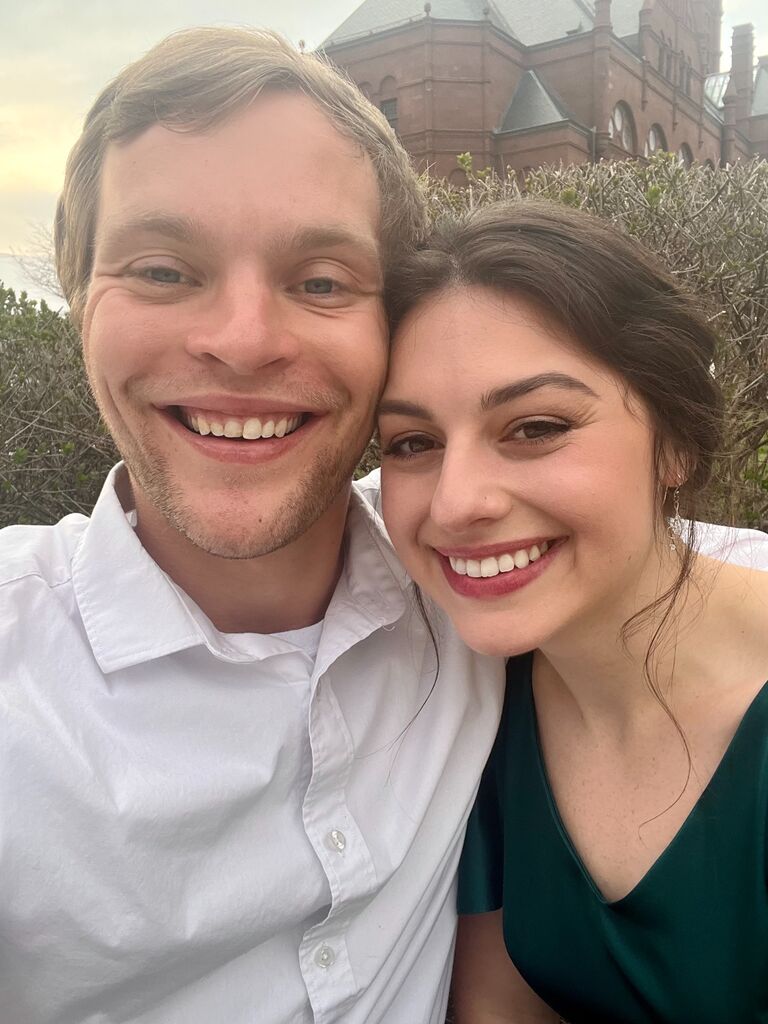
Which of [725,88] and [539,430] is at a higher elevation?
[725,88]

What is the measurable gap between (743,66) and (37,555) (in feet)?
162

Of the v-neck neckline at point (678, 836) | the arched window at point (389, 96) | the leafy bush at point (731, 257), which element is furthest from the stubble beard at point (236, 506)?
the arched window at point (389, 96)

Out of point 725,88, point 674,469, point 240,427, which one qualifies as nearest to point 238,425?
point 240,427

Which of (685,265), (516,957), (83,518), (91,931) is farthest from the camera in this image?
(685,265)

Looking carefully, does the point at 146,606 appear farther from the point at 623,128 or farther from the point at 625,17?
the point at 625,17

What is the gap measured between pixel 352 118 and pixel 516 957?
6.95 ft

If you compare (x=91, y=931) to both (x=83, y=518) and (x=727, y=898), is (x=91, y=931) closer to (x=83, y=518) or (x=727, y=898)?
(x=83, y=518)

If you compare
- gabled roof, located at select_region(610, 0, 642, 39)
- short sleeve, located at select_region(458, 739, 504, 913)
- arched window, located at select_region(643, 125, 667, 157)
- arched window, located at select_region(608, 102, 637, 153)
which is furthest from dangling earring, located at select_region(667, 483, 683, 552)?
gabled roof, located at select_region(610, 0, 642, 39)

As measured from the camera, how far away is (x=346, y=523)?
7.56 ft

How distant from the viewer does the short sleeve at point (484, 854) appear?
205 centimetres

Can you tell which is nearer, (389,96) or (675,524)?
(675,524)

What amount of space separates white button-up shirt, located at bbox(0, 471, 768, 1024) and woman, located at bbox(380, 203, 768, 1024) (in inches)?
10.1

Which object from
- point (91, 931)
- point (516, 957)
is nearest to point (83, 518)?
point (91, 931)

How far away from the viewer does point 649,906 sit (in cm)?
176
